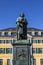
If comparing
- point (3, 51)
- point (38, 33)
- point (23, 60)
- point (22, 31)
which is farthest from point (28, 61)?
point (38, 33)

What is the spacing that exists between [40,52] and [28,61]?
41.1 meters

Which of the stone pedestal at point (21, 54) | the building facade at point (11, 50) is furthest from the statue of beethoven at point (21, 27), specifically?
the building facade at point (11, 50)

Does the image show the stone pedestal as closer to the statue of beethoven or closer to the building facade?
the statue of beethoven

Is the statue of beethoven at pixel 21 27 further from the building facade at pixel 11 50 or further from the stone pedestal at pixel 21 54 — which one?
the building facade at pixel 11 50

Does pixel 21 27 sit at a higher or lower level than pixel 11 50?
higher

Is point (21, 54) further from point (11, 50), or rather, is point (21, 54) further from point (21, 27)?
point (11, 50)

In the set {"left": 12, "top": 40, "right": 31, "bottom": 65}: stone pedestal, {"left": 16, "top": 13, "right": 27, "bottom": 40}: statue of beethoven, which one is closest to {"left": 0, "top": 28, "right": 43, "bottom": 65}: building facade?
{"left": 16, "top": 13, "right": 27, "bottom": 40}: statue of beethoven

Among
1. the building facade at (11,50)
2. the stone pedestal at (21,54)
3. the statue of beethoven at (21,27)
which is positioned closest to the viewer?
the stone pedestal at (21,54)

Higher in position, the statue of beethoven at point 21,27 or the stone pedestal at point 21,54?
the statue of beethoven at point 21,27

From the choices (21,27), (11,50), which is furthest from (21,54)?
(11,50)

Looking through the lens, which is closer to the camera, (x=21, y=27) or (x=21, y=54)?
(x=21, y=54)

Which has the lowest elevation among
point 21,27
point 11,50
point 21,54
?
point 11,50

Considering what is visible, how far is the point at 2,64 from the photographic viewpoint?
189 feet

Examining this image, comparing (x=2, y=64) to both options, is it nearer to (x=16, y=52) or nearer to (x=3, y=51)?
(x=3, y=51)
